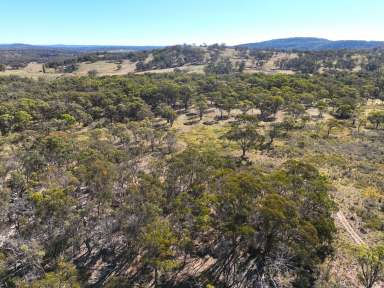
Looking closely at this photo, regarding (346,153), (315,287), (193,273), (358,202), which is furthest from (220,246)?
(346,153)

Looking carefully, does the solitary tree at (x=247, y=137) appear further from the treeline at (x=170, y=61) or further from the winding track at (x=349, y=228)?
the treeline at (x=170, y=61)

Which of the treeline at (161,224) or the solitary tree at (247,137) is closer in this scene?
the treeline at (161,224)

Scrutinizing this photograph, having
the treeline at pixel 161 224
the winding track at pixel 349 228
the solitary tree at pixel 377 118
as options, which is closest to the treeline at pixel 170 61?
the solitary tree at pixel 377 118

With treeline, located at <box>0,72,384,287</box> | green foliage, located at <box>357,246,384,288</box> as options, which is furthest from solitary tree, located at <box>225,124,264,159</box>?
green foliage, located at <box>357,246,384,288</box>

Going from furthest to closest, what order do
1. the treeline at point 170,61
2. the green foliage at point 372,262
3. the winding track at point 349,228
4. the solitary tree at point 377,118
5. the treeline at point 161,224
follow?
the treeline at point 170,61, the solitary tree at point 377,118, the winding track at point 349,228, the treeline at point 161,224, the green foliage at point 372,262

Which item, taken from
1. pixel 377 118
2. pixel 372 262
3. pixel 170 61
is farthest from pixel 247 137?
pixel 170 61

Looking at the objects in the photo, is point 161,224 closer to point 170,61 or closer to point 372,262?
point 372,262

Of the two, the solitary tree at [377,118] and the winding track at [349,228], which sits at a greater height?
the solitary tree at [377,118]

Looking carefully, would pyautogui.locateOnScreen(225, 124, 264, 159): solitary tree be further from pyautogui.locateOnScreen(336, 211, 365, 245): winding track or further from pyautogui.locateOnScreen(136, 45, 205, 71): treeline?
pyautogui.locateOnScreen(136, 45, 205, 71): treeline

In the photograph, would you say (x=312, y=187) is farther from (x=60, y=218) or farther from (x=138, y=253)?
(x=60, y=218)

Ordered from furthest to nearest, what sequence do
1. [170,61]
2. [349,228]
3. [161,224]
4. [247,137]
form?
[170,61] < [247,137] < [349,228] < [161,224]

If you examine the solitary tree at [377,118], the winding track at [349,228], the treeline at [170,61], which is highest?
the treeline at [170,61]
